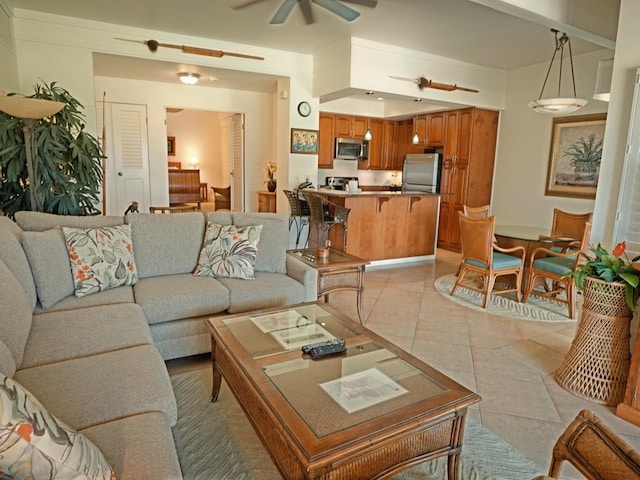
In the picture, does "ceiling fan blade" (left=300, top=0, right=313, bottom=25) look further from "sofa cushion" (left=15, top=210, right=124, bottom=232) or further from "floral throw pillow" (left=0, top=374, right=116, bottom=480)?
"floral throw pillow" (left=0, top=374, right=116, bottom=480)

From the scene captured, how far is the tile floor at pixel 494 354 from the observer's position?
7.04 ft

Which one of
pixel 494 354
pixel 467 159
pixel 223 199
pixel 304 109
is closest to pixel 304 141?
pixel 304 109

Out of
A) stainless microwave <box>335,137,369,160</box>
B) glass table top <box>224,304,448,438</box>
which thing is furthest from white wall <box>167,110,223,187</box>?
glass table top <box>224,304,448,438</box>

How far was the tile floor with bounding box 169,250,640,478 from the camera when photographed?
2.15m

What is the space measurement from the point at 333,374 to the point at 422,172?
5.68m

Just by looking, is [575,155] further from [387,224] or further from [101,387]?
[101,387]

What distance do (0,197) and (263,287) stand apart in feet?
7.82

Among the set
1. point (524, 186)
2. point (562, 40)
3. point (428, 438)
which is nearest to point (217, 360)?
point (428, 438)

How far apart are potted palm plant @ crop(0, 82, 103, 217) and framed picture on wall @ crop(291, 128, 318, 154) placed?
2.71m

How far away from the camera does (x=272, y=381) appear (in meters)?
1.59

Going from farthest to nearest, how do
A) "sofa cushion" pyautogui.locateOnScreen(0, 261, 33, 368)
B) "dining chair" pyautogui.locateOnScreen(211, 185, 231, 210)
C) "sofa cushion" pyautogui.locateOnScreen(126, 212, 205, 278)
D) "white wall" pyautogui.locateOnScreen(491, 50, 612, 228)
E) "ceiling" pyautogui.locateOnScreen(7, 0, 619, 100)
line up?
"dining chair" pyautogui.locateOnScreen(211, 185, 231, 210)
"white wall" pyautogui.locateOnScreen(491, 50, 612, 228)
"ceiling" pyautogui.locateOnScreen(7, 0, 619, 100)
"sofa cushion" pyautogui.locateOnScreen(126, 212, 205, 278)
"sofa cushion" pyautogui.locateOnScreen(0, 261, 33, 368)

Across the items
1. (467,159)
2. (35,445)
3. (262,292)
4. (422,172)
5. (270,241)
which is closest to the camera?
(35,445)

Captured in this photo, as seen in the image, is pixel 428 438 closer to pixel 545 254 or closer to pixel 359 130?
pixel 545 254

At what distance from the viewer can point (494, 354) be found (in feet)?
9.81
